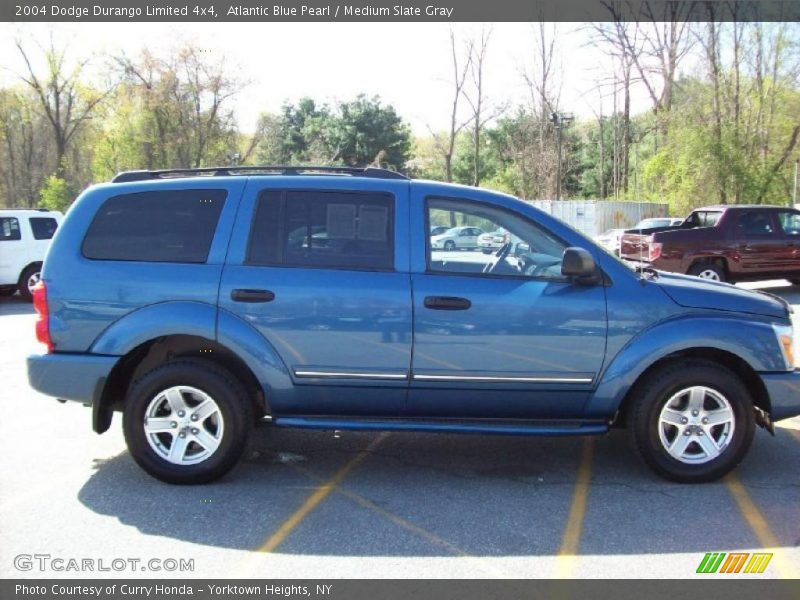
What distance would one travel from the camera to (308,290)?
428 centimetres

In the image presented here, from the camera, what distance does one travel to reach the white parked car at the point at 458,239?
4461 mm

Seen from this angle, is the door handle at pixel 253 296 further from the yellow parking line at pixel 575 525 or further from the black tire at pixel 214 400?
the yellow parking line at pixel 575 525

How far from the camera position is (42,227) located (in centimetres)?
1488

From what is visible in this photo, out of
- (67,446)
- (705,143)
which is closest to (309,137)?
(705,143)

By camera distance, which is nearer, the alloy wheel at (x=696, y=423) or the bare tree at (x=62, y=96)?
the alloy wheel at (x=696, y=423)

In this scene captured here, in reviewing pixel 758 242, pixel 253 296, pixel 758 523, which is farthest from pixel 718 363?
pixel 758 242

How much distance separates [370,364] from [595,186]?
54848 millimetres

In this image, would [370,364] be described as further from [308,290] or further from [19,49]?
[19,49]

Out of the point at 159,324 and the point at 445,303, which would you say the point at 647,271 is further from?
the point at 159,324

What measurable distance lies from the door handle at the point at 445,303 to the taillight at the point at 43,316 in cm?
237

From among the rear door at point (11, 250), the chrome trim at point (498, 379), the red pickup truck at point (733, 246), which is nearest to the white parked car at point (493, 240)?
the chrome trim at point (498, 379)

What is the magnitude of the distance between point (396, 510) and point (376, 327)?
1.10 metres

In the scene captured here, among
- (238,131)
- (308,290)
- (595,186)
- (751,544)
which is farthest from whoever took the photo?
(595,186)

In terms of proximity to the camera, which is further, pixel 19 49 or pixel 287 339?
pixel 19 49
